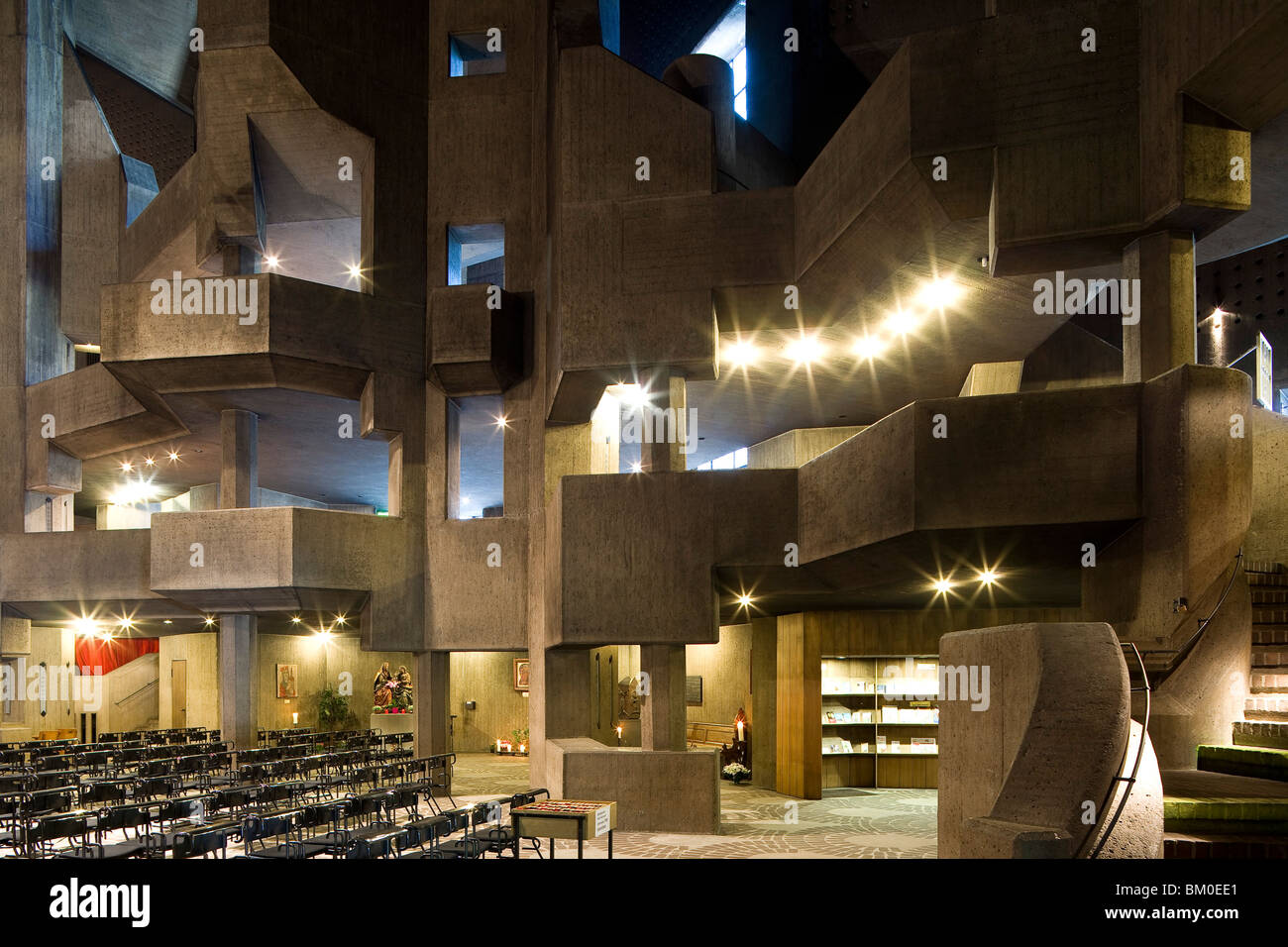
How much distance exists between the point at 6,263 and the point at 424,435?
1156 cm

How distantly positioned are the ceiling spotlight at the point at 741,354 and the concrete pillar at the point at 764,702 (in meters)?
5.05

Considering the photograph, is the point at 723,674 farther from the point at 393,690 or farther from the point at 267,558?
the point at 393,690

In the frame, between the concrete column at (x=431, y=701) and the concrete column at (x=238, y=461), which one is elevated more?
the concrete column at (x=238, y=461)

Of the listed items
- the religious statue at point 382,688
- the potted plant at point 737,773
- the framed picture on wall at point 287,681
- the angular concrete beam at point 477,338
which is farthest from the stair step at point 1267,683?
the framed picture on wall at point 287,681

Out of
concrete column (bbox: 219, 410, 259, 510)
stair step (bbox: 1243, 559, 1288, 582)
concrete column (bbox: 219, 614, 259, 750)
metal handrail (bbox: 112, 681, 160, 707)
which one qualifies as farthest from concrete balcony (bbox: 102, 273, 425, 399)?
metal handrail (bbox: 112, 681, 160, 707)

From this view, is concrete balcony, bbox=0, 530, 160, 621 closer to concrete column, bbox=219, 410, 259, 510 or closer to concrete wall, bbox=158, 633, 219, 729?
concrete column, bbox=219, 410, 259, 510

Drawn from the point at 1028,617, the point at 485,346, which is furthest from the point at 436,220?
the point at 1028,617

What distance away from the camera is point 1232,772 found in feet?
32.7

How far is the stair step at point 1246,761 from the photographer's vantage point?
934 centimetres

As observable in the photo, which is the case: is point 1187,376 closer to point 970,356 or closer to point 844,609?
point 970,356

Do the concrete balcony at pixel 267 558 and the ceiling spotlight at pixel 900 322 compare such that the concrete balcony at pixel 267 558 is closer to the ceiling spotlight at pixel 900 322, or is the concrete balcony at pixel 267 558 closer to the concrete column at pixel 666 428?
the concrete column at pixel 666 428

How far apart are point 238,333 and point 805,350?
33.0ft

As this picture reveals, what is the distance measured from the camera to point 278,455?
24.5 m

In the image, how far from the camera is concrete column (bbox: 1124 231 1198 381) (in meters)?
10.8
